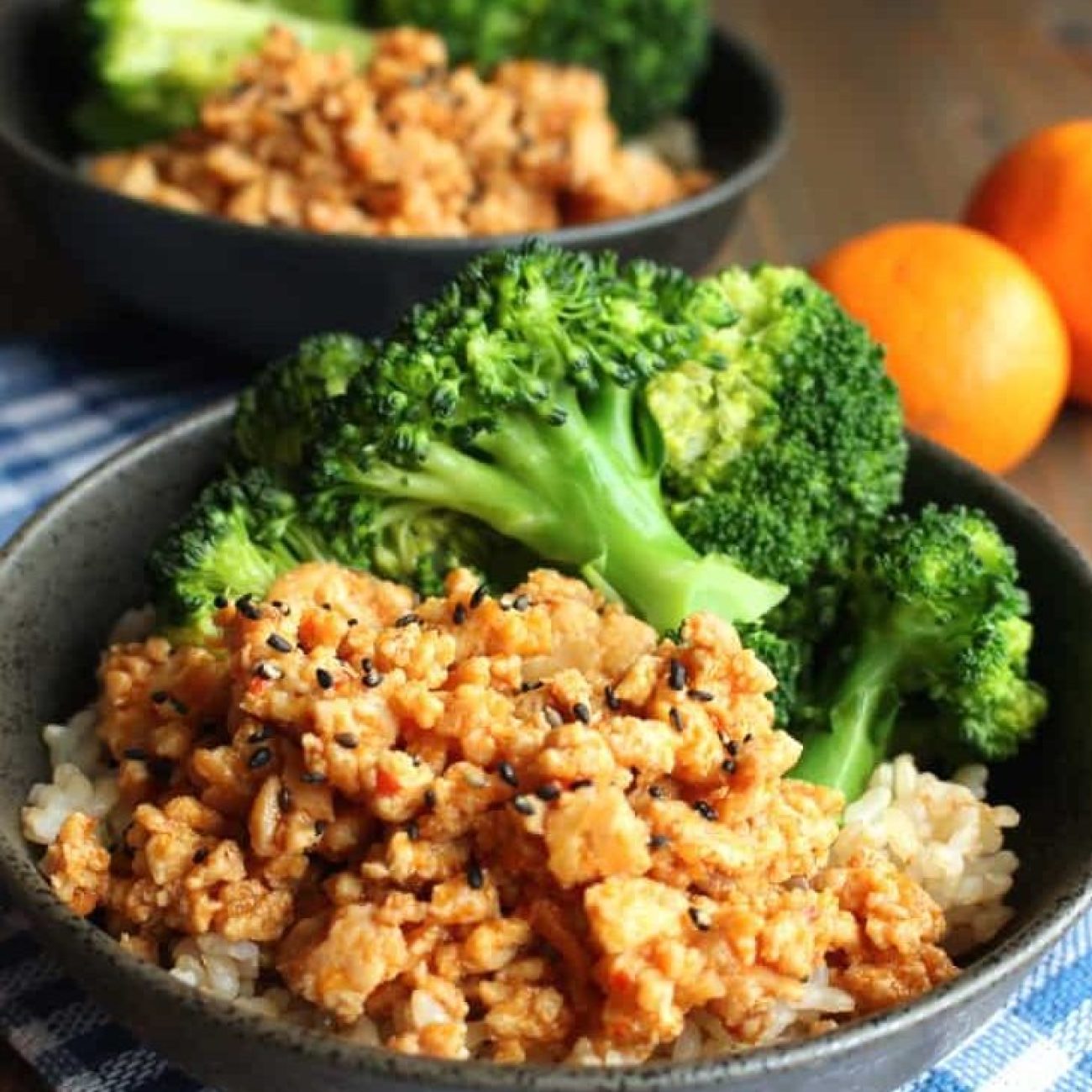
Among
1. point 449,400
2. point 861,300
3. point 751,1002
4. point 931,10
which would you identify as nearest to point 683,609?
point 449,400

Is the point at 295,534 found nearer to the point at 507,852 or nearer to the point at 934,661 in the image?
the point at 507,852

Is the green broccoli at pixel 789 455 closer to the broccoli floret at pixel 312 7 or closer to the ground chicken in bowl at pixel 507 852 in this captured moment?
the ground chicken in bowl at pixel 507 852

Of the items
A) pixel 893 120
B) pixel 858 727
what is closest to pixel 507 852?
pixel 858 727

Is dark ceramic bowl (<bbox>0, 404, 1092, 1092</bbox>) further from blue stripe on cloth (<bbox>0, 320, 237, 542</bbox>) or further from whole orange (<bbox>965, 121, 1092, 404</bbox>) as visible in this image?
whole orange (<bbox>965, 121, 1092, 404</bbox>)

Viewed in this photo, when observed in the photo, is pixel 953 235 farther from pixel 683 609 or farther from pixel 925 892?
pixel 925 892

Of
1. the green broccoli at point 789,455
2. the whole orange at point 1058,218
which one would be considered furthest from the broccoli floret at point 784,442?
the whole orange at point 1058,218

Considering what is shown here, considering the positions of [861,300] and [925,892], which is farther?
[861,300]

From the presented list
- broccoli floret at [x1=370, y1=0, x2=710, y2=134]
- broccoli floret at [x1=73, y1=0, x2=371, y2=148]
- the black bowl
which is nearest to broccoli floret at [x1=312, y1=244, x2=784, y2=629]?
the black bowl
